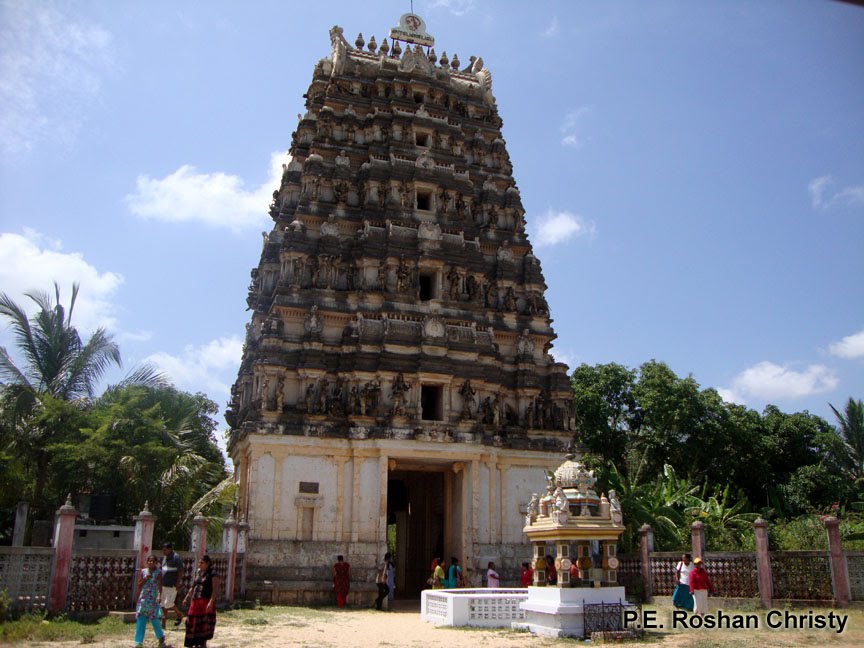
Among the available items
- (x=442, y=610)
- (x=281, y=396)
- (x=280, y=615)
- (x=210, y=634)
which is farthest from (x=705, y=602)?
(x=281, y=396)

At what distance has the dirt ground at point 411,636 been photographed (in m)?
14.4

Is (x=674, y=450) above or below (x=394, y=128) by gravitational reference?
below

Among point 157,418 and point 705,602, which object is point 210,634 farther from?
point 157,418

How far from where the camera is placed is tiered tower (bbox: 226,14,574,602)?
2544 centimetres

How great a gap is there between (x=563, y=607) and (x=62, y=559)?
1118 cm

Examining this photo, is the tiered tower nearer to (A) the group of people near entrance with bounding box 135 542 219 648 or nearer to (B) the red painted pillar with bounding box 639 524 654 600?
(B) the red painted pillar with bounding box 639 524 654 600

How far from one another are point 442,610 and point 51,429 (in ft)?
59.0

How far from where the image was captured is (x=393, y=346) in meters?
27.2

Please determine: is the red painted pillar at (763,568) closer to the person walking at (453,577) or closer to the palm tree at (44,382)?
the person walking at (453,577)

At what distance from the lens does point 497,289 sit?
30891 mm

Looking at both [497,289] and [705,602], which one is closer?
[705,602]

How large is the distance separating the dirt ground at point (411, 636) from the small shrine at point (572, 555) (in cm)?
64

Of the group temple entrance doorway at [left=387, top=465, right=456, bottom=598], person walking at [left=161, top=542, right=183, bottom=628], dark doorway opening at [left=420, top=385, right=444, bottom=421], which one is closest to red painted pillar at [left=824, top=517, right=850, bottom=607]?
dark doorway opening at [left=420, top=385, right=444, bottom=421]

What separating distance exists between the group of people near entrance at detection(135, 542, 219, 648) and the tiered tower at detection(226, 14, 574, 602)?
8304 mm
